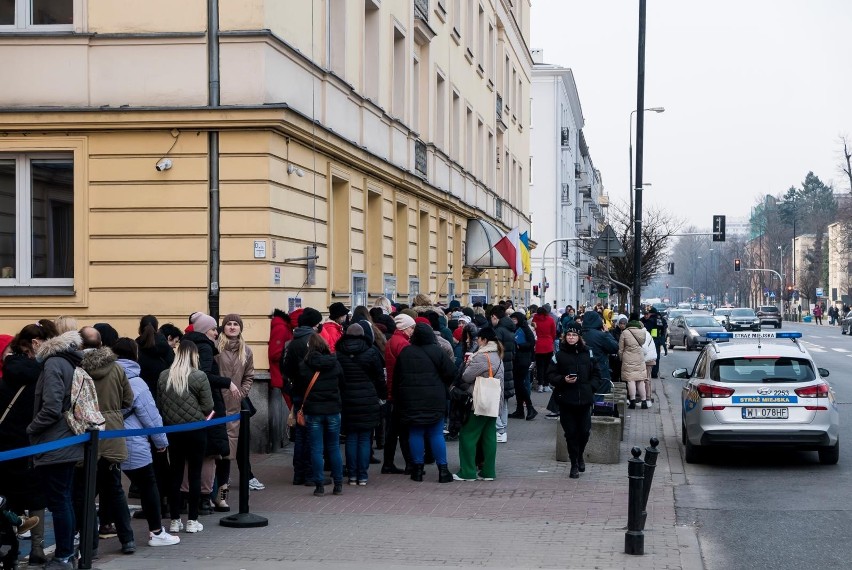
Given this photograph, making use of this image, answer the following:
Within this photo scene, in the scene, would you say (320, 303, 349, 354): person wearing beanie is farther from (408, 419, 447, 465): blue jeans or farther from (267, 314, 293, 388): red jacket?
(408, 419, 447, 465): blue jeans

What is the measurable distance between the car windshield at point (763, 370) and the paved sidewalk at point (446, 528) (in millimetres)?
1312

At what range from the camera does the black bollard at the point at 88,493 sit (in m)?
8.05

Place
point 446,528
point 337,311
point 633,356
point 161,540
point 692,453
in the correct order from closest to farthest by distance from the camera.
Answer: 1. point 161,540
2. point 446,528
3. point 337,311
4. point 692,453
5. point 633,356

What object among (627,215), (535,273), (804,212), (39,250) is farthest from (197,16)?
(804,212)

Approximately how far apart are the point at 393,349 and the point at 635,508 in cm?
533

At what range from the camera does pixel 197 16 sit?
1492 cm

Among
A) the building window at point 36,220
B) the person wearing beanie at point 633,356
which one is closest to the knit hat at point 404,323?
the building window at point 36,220

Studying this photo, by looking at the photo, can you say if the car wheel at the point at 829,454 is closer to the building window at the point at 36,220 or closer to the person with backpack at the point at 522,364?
the person with backpack at the point at 522,364

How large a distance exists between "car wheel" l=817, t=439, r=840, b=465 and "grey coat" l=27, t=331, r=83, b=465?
9.38 m

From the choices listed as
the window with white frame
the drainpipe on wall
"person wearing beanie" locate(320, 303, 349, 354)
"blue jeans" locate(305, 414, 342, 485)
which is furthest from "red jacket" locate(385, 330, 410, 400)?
the window with white frame

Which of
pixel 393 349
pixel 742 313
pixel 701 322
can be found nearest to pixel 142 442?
pixel 393 349

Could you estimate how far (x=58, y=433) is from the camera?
805 centimetres

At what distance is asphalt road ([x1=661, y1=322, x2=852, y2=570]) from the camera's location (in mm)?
9180

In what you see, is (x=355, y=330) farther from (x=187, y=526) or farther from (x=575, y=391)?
(x=187, y=526)
